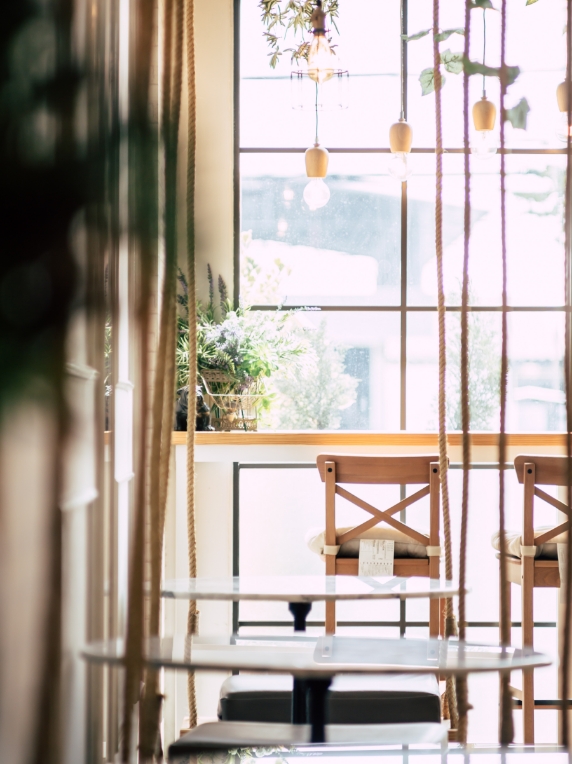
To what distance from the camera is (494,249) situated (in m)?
4.51

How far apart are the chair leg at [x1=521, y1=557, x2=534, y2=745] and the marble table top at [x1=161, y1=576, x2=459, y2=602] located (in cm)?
138

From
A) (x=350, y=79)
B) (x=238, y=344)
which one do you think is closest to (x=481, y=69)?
(x=238, y=344)

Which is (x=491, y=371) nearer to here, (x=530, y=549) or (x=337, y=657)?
(x=530, y=549)

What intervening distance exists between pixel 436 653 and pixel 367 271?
12.2ft

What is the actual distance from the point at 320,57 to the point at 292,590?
204 cm

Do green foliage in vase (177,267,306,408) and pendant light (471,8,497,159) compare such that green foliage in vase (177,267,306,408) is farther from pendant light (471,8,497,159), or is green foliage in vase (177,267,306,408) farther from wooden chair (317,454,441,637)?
pendant light (471,8,497,159)

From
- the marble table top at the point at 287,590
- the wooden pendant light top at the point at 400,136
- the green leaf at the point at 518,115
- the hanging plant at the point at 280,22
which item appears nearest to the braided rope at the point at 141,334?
the marble table top at the point at 287,590

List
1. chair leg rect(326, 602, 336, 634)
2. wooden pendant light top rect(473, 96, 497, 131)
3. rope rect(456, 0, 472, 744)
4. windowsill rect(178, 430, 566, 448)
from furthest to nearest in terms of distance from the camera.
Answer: windowsill rect(178, 430, 566, 448), wooden pendant light top rect(473, 96, 497, 131), chair leg rect(326, 602, 336, 634), rope rect(456, 0, 472, 744)

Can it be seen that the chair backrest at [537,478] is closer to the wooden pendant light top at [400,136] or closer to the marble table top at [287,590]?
the marble table top at [287,590]

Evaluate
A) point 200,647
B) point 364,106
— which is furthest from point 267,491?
point 200,647

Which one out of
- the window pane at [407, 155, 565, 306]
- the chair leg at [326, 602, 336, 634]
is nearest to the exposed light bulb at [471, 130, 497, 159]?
the window pane at [407, 155, 565, 306]

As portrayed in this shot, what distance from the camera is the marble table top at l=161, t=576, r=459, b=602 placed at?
107cm

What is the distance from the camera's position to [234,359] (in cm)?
384

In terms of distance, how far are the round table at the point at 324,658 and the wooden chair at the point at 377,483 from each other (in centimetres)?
110
